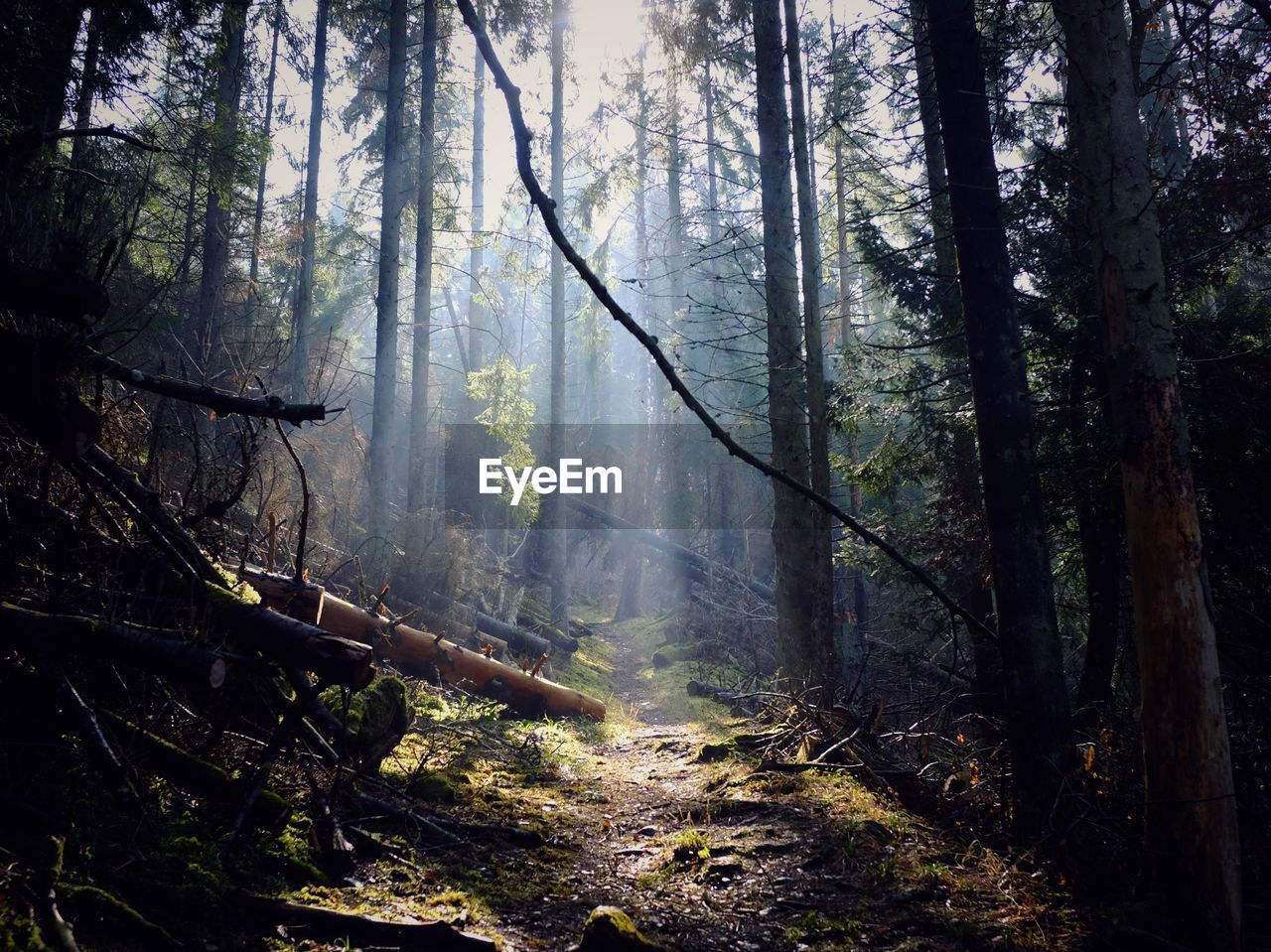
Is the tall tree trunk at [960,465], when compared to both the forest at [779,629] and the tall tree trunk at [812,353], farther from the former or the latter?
the tall tree trunk at [812,353]

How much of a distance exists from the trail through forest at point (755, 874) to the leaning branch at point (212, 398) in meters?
2.35

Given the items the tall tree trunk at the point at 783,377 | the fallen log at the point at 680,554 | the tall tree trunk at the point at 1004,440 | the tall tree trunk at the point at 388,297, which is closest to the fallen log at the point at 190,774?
the tall tree trunk at the point at 1004,440

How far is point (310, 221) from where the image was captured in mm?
21906

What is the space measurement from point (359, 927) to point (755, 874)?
2.32 metres

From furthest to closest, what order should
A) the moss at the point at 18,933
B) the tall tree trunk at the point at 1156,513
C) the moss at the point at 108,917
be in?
the tall tree trunk at the point at 1156,513
the moss at the point at 108,917
the moss at the point at 18,933

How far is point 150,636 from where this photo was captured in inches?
133

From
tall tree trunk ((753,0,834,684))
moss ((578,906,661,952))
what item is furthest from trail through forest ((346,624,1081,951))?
tall tree trunk ((753,0,834,684))

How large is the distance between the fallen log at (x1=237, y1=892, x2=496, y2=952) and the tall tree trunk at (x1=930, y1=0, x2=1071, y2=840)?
3.40m

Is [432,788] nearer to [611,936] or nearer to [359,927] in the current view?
[359,927]

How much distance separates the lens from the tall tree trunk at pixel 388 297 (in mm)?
14859

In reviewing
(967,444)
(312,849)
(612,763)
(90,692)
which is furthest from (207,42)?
(967,444)

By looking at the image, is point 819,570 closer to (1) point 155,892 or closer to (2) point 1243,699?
(2) point 1243,699

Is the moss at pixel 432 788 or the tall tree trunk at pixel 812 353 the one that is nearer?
the moss at pixel 432 788

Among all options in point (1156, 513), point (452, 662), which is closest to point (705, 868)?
point (1156, 513)
